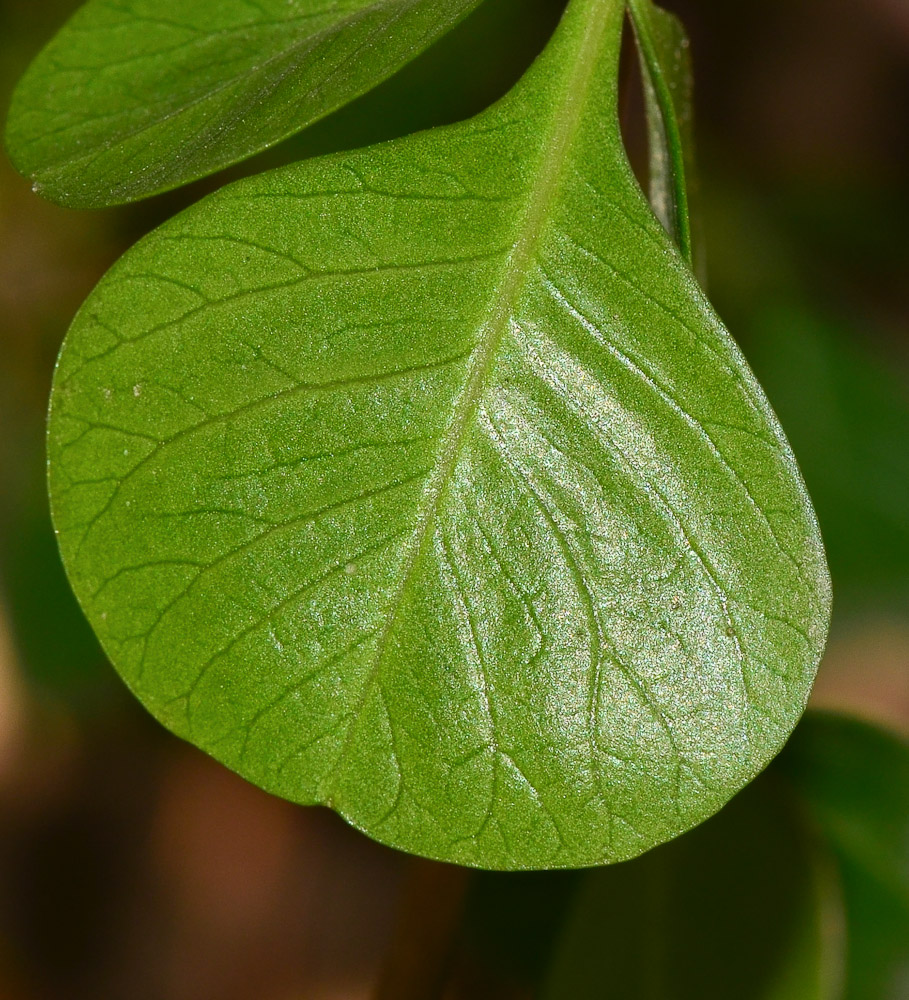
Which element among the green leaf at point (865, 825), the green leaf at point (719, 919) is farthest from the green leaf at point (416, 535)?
the green leaf at point (865, 825)

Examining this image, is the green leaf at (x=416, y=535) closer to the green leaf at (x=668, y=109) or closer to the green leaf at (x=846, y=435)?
the green leaf at (x=668, y=109)

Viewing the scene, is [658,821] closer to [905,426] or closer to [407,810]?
[407,810]

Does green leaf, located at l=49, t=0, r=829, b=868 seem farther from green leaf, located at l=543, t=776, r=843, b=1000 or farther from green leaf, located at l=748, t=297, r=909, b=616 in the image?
green leaf, located at l=748, t=297, r=909, b=616

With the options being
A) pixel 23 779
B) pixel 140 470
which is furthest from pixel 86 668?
pixel 140 470

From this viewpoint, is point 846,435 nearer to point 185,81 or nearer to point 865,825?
point 865,825

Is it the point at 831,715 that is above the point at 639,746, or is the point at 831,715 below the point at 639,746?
below

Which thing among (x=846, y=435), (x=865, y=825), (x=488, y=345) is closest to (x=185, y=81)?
(x=488, y=345)
